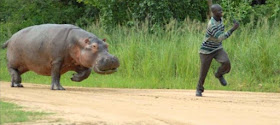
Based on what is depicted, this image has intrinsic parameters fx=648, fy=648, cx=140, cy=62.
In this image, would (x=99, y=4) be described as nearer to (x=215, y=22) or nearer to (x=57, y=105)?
(x=215, y=22)

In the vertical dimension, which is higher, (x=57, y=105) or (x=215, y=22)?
(x=215, y=22)

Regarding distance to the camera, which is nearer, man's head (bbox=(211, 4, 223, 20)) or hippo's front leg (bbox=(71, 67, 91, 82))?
man's head (bbox=(211, 4, 223, 20))

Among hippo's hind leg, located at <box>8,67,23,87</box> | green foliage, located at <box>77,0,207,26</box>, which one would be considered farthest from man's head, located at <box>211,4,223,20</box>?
green foliage, located at <box>77,0,207,26</box>

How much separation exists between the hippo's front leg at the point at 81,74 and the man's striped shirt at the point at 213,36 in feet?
9.66

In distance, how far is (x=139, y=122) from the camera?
7438 millimetres

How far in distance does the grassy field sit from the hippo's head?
235 cm

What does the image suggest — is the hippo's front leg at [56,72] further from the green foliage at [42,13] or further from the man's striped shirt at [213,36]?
the green foliage at [42,13]

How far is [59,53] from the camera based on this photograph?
1339 cm

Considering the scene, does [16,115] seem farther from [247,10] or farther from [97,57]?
[247,10]

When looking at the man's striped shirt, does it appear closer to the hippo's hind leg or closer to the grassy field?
the grassy field

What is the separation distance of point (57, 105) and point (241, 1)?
14.8m

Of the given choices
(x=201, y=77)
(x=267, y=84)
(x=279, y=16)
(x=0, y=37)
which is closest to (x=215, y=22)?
(x=201, y=77)

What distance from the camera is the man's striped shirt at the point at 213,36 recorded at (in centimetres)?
1123

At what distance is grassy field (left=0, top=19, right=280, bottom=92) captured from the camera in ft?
49.0
